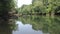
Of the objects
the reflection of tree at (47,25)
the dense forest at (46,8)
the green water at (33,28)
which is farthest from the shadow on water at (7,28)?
the dense forest at (46,8)

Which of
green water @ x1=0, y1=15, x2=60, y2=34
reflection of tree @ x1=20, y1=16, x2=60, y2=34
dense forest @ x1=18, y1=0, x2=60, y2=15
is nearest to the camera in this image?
green water @ x1=0, y1=15, x2=60, y2=34

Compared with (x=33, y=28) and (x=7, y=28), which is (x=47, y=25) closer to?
(x=33, y=28)

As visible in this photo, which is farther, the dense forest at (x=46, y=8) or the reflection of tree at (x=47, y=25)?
the dense forest at (x=46, y=8)

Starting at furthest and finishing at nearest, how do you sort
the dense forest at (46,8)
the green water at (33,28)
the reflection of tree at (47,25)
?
1. the dense forest at (46,8)
2. the reflection of tree at (47,25)
3. the green water at (33,28)

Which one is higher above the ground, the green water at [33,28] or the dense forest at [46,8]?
the green water at [33,28]

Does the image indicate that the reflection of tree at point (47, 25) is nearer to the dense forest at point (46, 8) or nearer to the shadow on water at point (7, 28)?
the shadow on water at point (7, 28)

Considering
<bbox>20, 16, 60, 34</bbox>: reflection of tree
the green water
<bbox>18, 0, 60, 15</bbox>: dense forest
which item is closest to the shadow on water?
the green water

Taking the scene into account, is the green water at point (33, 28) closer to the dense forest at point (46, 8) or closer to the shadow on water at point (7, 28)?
the shadow on water at point (7, 28)

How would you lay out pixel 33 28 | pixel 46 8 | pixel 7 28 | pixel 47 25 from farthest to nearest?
pixel 46 8 < pixel 47 25 < pixel 33 28 < pixel 7 28

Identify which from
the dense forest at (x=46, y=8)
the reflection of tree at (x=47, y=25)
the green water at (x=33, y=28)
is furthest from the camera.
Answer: the dense forest at (x=46, y=8)

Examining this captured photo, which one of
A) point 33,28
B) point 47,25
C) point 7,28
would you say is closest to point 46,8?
point 47,25

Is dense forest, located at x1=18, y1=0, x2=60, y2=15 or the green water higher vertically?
the green water

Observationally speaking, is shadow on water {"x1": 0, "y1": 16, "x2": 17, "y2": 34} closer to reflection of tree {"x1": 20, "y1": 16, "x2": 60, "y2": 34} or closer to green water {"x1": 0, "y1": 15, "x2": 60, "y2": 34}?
green water {"x1": 0, "y1": 15, "x2": 60, "y2": 34}

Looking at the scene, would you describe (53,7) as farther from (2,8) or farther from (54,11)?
(2,8)
